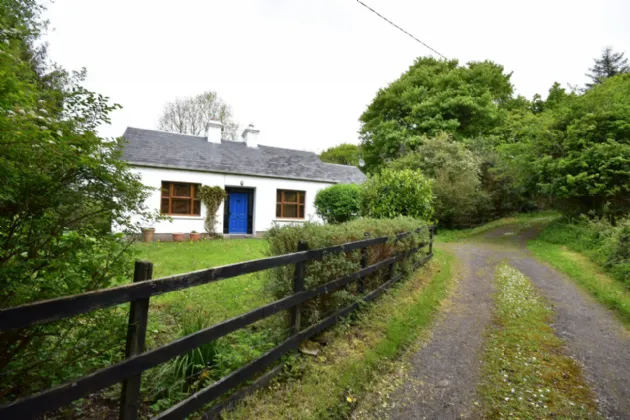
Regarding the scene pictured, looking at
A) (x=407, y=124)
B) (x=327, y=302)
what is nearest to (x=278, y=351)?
(x=327, y=302)

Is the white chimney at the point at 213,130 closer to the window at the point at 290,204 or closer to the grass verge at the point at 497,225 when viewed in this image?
the window at the point at 290,204

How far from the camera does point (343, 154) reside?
161ft

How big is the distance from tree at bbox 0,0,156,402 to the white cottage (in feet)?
36.8

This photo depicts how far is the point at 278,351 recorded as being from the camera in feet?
9.70

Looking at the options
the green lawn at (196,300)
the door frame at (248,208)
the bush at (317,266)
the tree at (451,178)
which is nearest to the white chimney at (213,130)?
the door frame at (248,208)

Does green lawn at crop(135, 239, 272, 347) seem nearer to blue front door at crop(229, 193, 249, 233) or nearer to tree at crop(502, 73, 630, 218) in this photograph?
blue front door at crop(229, 193, 249, 233)

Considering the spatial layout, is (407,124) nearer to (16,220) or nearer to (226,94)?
(226,94)


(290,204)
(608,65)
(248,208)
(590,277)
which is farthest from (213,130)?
(608,65)

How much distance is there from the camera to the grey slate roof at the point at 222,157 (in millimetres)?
14234

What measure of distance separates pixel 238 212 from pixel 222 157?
123 inches

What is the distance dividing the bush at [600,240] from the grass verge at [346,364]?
5839 mm

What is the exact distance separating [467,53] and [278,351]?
27.9 feet

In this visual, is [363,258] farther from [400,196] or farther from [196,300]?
[400,196]

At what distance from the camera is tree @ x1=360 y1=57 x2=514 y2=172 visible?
79.0ft
